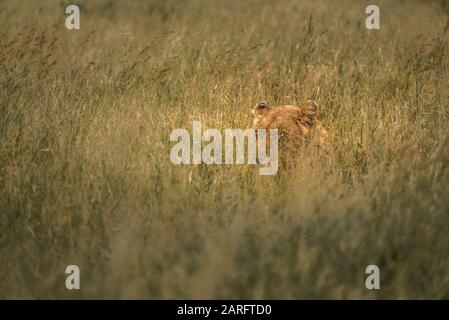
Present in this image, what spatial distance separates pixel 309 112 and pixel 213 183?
0.97 meters

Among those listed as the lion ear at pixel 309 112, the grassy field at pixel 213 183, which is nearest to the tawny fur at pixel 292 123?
the lion ear at pixel 309 112

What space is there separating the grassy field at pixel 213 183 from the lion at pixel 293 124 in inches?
5.3

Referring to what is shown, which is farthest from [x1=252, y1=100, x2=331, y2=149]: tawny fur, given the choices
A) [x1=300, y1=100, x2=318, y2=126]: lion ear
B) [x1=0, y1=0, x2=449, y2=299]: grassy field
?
[x1=0, y1=0, x2=449, y2=299]: grassy field

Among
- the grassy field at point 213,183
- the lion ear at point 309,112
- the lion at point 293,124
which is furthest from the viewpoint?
the lion ear at point 309,112

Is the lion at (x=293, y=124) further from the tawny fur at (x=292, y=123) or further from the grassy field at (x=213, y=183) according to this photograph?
the grassy field at (x=213, y=183)

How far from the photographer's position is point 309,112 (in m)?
4.69

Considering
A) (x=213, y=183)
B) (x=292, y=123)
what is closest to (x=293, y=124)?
(x=292, y=123)

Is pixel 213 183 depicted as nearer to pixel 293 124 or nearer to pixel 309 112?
pixel 293 124

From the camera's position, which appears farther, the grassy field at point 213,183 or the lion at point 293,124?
the lion at point 293,124

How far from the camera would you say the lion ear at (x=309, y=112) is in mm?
4684

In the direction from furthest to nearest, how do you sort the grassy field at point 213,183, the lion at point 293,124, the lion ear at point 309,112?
the lion ear at point 309,112 < the lion at point 293,124 < the grassy field at point 213,183

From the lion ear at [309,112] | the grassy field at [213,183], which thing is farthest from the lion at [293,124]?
the grassy field at [213,183]

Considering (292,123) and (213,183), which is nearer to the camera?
(213,183)

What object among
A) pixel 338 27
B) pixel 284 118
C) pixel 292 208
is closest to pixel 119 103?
pixel 284 118
